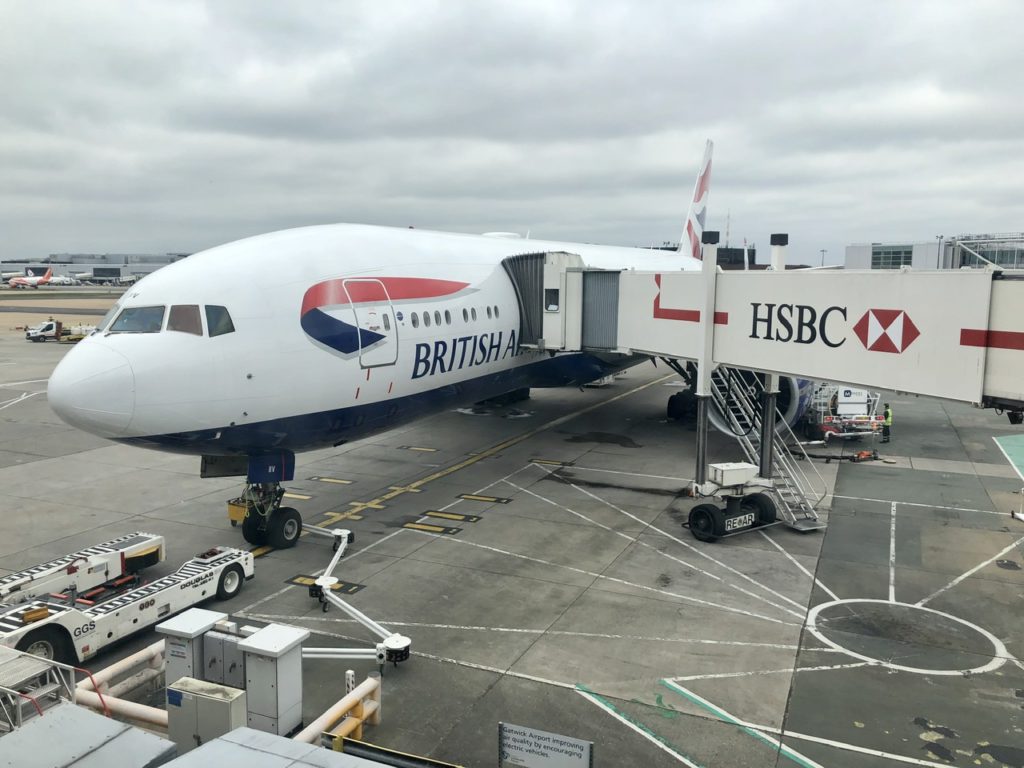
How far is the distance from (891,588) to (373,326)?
461 inches

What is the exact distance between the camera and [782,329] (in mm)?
16469

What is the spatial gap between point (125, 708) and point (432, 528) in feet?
29.5

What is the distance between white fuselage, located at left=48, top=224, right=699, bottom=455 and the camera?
→ 1338 cm

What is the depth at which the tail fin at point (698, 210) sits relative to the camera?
132 ft

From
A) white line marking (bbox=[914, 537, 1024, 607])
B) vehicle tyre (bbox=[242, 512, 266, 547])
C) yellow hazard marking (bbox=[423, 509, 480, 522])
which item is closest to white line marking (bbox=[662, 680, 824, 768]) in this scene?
white line marking (bbox=[914, 537, 1024, 607])

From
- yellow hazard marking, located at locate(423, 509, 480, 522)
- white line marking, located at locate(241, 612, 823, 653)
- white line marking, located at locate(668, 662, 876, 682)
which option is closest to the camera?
white line marking, located at locate(668, 662, 876, 682)

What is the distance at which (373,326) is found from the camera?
16.7 meters

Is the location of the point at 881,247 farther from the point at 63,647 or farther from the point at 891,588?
the point at 63,647

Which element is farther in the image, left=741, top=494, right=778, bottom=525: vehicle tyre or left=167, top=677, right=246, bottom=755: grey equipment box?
left=741, top=494, right=778, bottom=525: vehicle tyre

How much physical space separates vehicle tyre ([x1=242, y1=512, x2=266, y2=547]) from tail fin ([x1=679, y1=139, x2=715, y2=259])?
98.2ft

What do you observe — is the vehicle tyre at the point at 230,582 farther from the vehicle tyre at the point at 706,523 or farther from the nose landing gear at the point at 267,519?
the vehicle tyre at the point at 706,523

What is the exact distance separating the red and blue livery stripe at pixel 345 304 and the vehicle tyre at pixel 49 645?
6.75 m

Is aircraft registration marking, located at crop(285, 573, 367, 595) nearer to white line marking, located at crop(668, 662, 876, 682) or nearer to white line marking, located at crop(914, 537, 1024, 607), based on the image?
white line marking, located at crop(668, 662, 876, 682)

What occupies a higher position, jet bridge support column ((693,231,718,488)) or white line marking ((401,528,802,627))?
jet bridge support column ((693,231,718,488))
